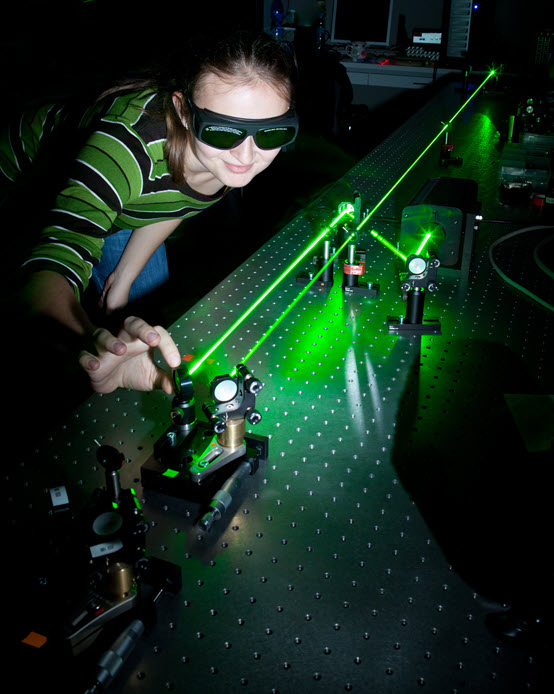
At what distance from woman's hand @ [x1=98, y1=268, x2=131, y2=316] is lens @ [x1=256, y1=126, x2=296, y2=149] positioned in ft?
2.52

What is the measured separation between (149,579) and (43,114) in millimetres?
1331

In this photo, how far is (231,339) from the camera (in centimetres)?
134

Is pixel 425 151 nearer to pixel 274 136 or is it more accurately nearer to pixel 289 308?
pixel 289 308

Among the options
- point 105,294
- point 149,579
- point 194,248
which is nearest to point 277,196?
point 194,248

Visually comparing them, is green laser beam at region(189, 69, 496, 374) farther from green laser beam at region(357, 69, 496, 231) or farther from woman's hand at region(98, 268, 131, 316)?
woman's hand at region(98, 268, 131, 316)

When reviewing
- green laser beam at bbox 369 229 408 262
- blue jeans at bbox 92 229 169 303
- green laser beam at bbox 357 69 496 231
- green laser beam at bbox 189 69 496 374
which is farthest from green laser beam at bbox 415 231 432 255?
blue jeans at bbox 92 229 169 303

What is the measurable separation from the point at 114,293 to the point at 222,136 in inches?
31.4

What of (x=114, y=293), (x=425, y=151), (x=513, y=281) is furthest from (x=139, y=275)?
(x=425, y=151)

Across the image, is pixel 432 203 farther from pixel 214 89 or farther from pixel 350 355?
pixel 214 89

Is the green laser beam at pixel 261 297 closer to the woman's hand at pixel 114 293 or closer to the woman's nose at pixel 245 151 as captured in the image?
the woman's nose at pixel 245 151

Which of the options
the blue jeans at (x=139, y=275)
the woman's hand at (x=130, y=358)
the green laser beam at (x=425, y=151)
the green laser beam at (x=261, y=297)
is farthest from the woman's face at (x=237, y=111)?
the blue jeans at (x=139, y=275)

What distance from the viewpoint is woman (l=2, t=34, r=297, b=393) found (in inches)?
42.4

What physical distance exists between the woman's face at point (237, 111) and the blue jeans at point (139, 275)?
35.5 inches

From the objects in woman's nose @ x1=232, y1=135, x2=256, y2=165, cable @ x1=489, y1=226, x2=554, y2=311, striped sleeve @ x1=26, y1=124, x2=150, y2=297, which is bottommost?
cable @ x1=489, y1=226, x2=554, y2=311
